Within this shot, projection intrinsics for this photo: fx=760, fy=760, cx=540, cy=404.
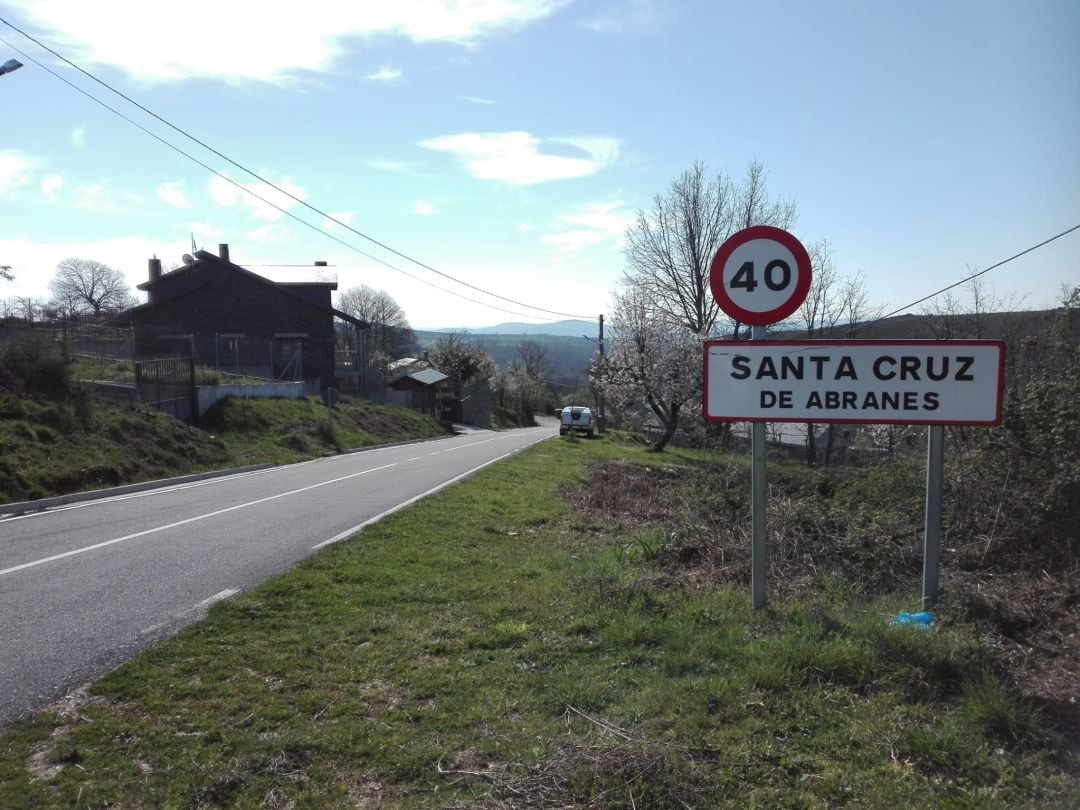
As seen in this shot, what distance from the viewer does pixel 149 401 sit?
21047 millimetres

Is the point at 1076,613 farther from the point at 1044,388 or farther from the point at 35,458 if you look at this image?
the point at 35,458

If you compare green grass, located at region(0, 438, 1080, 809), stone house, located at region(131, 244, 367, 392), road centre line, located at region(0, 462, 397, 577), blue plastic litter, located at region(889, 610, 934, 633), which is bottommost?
road centre line, located at region(0, 462, 397, 577)

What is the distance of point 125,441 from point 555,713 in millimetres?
16801

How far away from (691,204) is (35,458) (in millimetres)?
32321

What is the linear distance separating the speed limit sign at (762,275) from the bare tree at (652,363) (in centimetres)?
2947

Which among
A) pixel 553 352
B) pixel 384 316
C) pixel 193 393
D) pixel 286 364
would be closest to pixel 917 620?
pixel 193 393

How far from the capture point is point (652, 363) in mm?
35281

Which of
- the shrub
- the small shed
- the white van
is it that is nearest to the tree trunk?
the white van

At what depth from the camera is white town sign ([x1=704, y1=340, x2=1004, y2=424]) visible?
15.5 ft

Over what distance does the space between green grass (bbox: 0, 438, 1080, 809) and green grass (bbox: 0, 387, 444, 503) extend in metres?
10.8

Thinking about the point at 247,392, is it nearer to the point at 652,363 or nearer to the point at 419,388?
the point at 652,363

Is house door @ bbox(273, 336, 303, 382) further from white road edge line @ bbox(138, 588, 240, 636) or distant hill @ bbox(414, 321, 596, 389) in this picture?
distant hill @ bbox(414, 321, 596, 389)

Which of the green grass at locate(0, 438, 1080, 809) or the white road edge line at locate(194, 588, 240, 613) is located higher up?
the green grass at locate(0, 438, 1080, 809)

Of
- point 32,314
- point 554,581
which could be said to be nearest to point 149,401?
point 32,314
